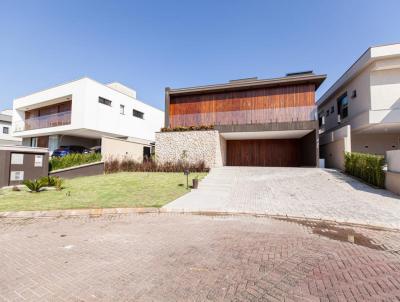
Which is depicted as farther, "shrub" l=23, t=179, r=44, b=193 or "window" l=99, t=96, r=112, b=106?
"window" l=99, t=96, r=112, b=106

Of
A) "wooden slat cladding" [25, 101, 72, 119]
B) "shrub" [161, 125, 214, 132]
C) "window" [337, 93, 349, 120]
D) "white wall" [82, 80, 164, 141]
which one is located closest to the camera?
"shrub" [161, 125, 214, 132]

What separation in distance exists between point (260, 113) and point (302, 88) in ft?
12.2

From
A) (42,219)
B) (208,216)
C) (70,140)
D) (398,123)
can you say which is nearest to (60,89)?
(70,140)

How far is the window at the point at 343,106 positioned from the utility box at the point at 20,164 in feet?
74.3

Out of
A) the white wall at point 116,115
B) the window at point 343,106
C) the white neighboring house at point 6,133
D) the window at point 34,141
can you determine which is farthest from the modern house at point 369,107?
the white neighboring house at point 6,133

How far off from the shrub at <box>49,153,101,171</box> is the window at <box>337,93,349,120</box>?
20.8 metres

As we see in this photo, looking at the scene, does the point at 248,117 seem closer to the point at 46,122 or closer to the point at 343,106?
the point at 343,106

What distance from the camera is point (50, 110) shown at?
24.8 metres

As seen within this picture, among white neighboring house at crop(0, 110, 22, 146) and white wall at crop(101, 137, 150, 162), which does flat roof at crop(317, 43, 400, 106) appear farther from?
white neighboring house at crop(0, 110, 22, 146)

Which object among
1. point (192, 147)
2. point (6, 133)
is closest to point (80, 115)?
point (192, 147)

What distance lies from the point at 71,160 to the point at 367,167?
18.2 m

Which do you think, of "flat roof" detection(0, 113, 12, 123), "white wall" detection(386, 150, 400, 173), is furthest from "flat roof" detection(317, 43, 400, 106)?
"flat roof" detection(0, 113, 12, 123)

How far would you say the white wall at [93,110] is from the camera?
65.9ft

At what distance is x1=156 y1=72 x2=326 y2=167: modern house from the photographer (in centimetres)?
1548
